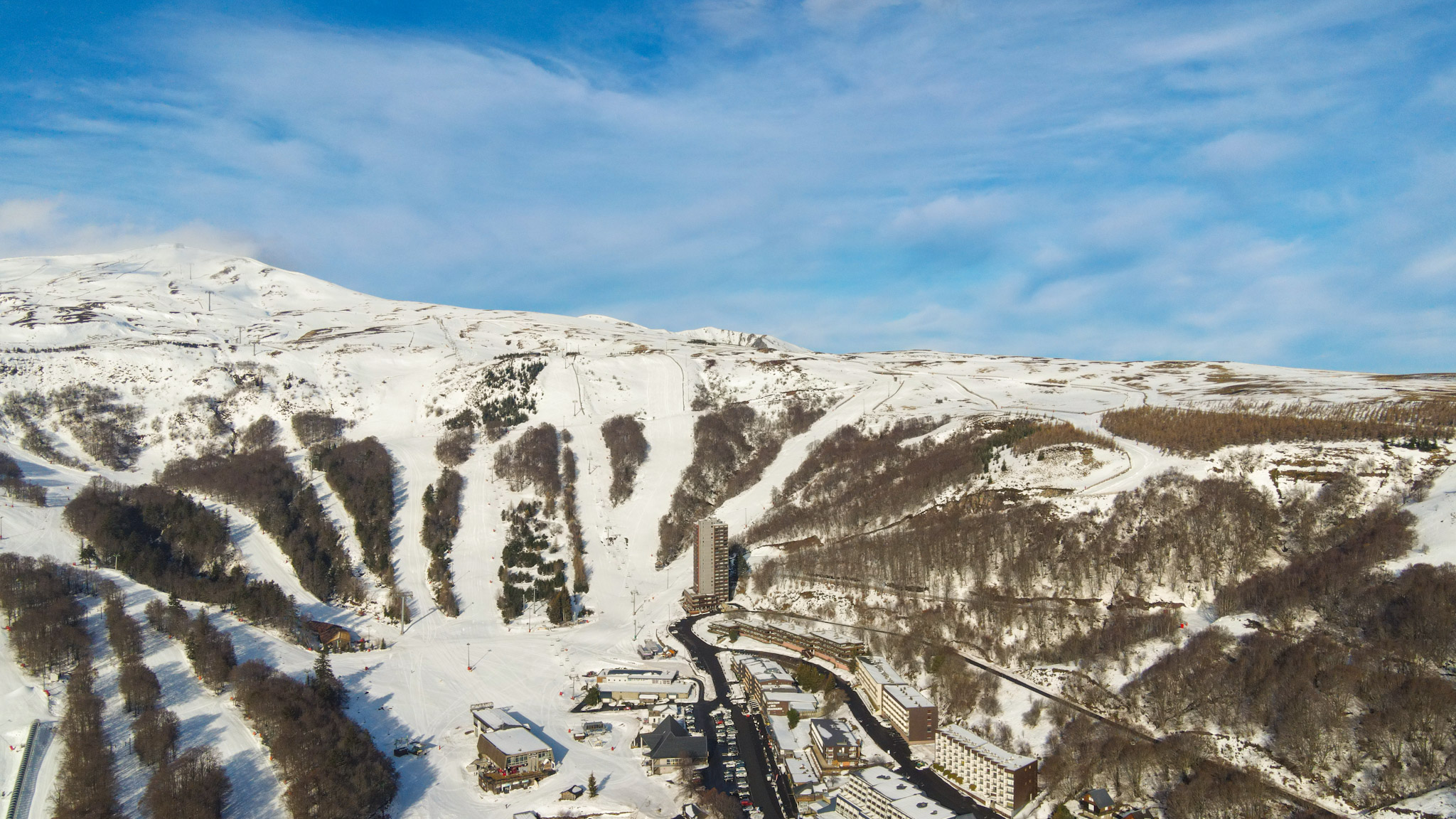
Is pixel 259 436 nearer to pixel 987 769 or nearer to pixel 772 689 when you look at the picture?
pixel 772 689

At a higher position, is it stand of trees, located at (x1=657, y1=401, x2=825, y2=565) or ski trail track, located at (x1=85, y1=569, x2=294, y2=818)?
stand of trees, located at (x1=657, y1=401, x2=825, y2=565)

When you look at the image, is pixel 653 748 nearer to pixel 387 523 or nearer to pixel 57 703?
pixel 57 703

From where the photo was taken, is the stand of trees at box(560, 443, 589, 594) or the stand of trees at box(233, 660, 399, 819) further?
the stand of trees at box(560, 443, 589, 594)

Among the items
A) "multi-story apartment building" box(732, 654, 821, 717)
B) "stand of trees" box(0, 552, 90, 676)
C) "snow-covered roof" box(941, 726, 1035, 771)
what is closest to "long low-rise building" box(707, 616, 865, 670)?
"multi-story apartment building" box(732, 654, 821, 717)

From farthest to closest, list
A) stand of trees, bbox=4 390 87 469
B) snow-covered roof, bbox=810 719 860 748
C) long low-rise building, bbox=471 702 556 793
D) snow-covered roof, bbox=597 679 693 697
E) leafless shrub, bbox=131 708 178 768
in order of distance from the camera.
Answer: stand of trees, bbox=4 390 87 469 < snow-covered roof, bbox=597 679 693 697 < snow-covered roof, bbox=810 719 860 748 < long low-rise building, bbox=471 702 556 793 < leafless shrub, bbox=131 708 178 768

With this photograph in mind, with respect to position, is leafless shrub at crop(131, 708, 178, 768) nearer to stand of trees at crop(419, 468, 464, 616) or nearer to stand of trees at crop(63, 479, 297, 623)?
stand of trees at crop(63, 479, 297, 623)

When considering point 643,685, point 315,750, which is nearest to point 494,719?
point 643,685
